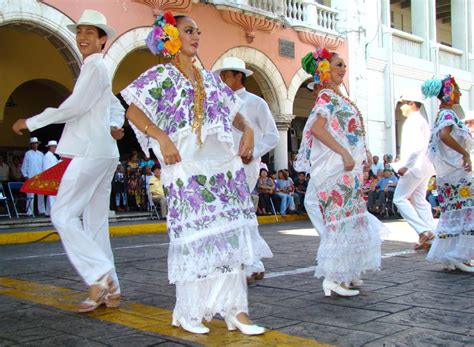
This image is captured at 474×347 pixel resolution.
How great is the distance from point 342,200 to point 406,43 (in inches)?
767

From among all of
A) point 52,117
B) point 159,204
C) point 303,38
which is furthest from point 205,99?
point 303,38

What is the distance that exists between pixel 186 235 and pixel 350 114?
1.94 meters

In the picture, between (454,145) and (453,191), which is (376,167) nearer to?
(453,191)

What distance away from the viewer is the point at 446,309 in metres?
3.97

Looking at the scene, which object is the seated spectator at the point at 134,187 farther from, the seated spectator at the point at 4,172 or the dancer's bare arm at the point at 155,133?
the dancer's bare arm at the point at 155,133

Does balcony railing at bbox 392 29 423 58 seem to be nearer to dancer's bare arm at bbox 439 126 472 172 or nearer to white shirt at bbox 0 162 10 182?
white shirt at bbox 0 162 10 182

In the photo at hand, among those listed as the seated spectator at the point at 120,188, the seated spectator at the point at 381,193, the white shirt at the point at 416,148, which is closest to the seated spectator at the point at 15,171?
the seated spectator at the point at 120,188

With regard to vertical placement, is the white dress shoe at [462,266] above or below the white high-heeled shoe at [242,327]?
above

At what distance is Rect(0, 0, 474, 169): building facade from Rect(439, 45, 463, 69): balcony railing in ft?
0.34

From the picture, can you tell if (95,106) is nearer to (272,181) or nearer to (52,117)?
(52,117)

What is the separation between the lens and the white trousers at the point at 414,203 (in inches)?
294

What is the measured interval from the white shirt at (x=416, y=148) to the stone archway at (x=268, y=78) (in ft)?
32.8

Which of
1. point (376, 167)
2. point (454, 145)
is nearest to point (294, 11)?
point (376, 167)

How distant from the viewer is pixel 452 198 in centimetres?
588
